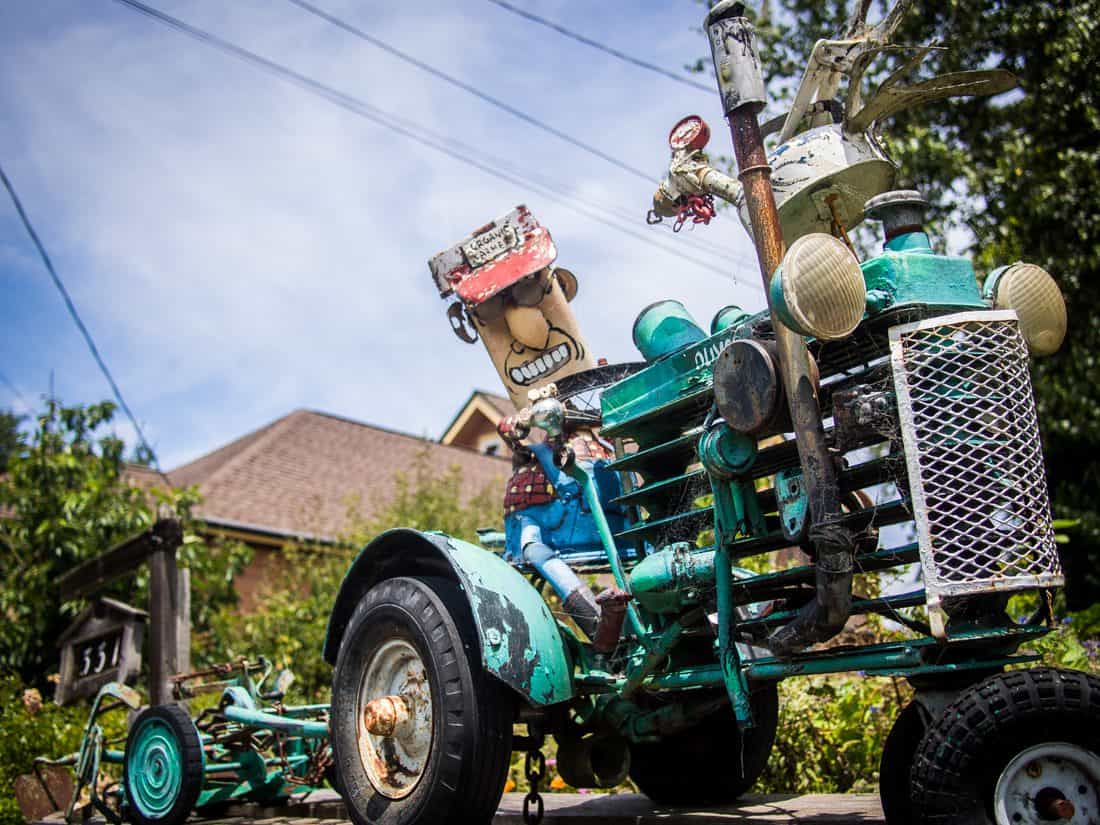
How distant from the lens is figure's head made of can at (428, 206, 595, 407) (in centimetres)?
536

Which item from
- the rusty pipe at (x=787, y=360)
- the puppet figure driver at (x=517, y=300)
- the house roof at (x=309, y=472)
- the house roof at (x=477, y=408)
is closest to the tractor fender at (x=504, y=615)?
the rusty pipe at (x=787, y=360)

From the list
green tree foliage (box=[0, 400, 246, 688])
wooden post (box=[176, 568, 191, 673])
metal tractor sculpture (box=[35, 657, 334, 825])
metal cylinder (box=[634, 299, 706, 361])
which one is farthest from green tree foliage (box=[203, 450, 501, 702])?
metal cylinder (box=[634, 299, 706, 361])

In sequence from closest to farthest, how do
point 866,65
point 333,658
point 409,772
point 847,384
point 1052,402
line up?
point 847,384 < point 866,65 < point 409,772 < point 333,658 < point 1052,402

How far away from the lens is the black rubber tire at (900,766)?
3178 mm

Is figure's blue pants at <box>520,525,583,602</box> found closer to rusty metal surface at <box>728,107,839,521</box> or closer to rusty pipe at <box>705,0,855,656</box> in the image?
rusty pipe at <box>705,0,855,656</box>

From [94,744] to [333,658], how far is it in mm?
2002

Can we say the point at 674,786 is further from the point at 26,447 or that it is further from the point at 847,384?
the point at 26,447

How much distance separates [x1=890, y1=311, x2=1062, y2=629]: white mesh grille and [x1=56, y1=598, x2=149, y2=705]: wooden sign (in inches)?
276

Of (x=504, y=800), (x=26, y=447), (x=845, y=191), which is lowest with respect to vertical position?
(x=504, y=800)

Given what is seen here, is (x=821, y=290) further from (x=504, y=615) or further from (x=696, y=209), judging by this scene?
(x=504, y=615)

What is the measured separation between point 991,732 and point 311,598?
1098cm

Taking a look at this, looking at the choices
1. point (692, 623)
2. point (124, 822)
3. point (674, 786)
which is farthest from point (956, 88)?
point (124, 822)

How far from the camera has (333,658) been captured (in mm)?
4656

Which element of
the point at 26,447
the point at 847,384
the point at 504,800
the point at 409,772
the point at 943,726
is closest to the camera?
the point at 943,726
